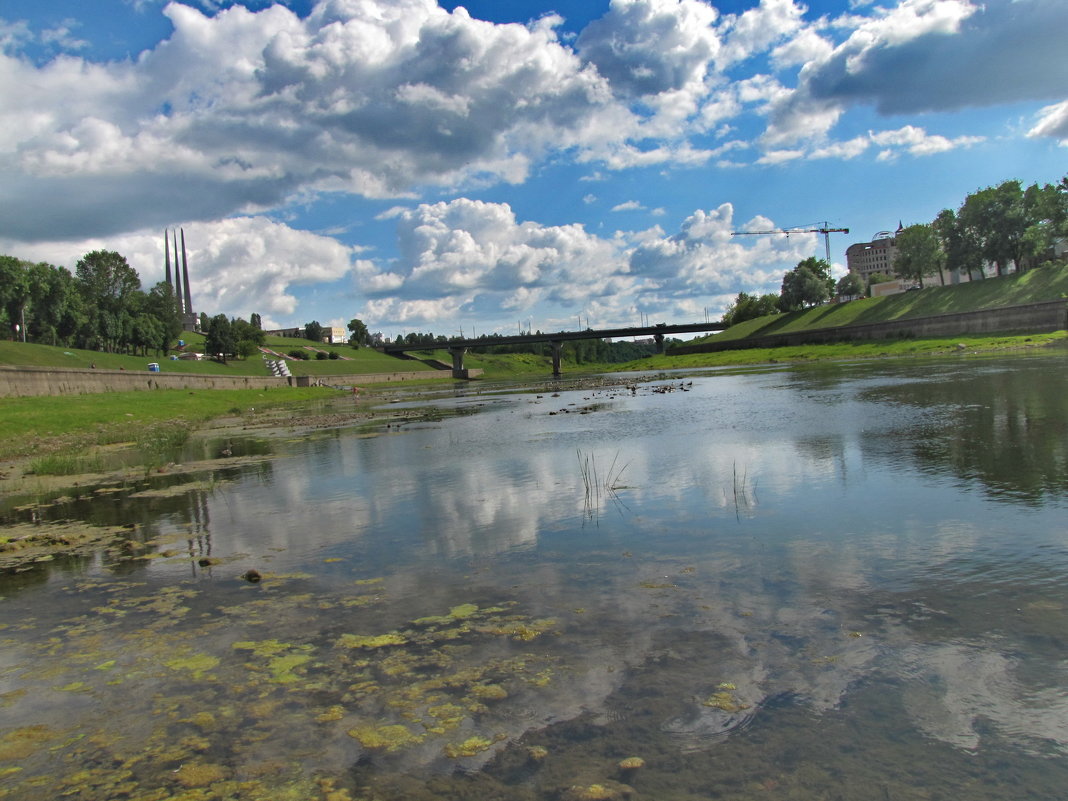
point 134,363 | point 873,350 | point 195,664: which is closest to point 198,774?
point 195,664

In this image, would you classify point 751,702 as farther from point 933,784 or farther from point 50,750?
point 50,750

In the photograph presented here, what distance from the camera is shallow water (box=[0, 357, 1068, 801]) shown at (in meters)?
5.72

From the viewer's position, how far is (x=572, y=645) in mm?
8086

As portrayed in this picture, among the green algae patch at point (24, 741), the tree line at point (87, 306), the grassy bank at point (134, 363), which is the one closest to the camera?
the green algae patch at point (24, 741)

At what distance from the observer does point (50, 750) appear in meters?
6.40

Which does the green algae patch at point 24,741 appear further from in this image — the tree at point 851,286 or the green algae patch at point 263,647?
the tree at point 851,286

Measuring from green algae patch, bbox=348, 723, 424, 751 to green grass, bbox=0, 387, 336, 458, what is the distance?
32.7m

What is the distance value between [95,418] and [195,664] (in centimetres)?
4580

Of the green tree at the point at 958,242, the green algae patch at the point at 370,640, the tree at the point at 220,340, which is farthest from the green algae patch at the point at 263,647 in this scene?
the tree at the point at 220,340

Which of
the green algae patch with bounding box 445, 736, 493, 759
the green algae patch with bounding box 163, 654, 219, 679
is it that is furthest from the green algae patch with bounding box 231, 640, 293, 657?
the green algae patch with bounding box 445, 736, 493, 759

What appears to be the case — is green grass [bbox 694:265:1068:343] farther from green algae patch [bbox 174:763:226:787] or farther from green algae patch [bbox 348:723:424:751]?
green algae patch [bbox 174:763:226:787]

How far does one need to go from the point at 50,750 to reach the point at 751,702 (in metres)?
6.49

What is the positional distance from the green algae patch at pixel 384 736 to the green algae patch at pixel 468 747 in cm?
34

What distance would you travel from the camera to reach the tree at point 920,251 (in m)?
141
